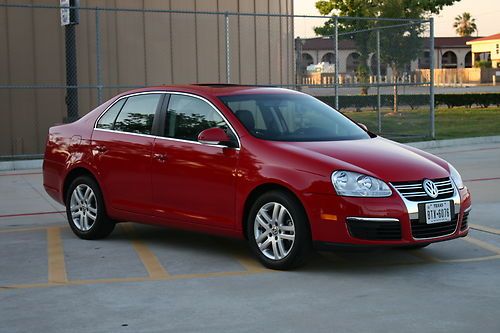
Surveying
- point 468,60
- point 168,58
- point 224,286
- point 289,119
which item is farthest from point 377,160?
point 468,60

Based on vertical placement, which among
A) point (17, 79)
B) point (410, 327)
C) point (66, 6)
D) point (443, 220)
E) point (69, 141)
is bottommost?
point (410, 327)

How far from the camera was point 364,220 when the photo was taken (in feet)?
23.1

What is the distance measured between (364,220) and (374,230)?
12 cm

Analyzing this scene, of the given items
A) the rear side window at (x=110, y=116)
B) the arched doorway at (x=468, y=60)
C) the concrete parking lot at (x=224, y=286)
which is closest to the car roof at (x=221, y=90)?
the rear side window at (x=110, y=116)

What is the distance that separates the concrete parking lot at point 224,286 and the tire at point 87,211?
0.15 metres

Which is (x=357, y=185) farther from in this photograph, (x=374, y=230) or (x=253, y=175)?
(x=253, y=175)

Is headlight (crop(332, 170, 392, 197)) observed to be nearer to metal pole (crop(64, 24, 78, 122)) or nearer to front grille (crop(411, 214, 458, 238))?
front grille (crop(411, 214, 458, 238))

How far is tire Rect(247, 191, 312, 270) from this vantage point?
7223 mm

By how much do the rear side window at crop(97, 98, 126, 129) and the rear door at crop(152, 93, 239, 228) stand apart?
74 cm

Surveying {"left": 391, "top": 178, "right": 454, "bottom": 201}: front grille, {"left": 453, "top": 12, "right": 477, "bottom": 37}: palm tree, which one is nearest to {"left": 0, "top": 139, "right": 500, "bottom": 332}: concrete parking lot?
{"left": 391, "top": 178, "right": 454, "bottom": 201}: front grille

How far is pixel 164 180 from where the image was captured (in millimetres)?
8266

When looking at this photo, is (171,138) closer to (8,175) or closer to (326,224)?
(326,224)

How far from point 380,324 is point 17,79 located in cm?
1438

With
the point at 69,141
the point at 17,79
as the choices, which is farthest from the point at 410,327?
the point at 17,79
